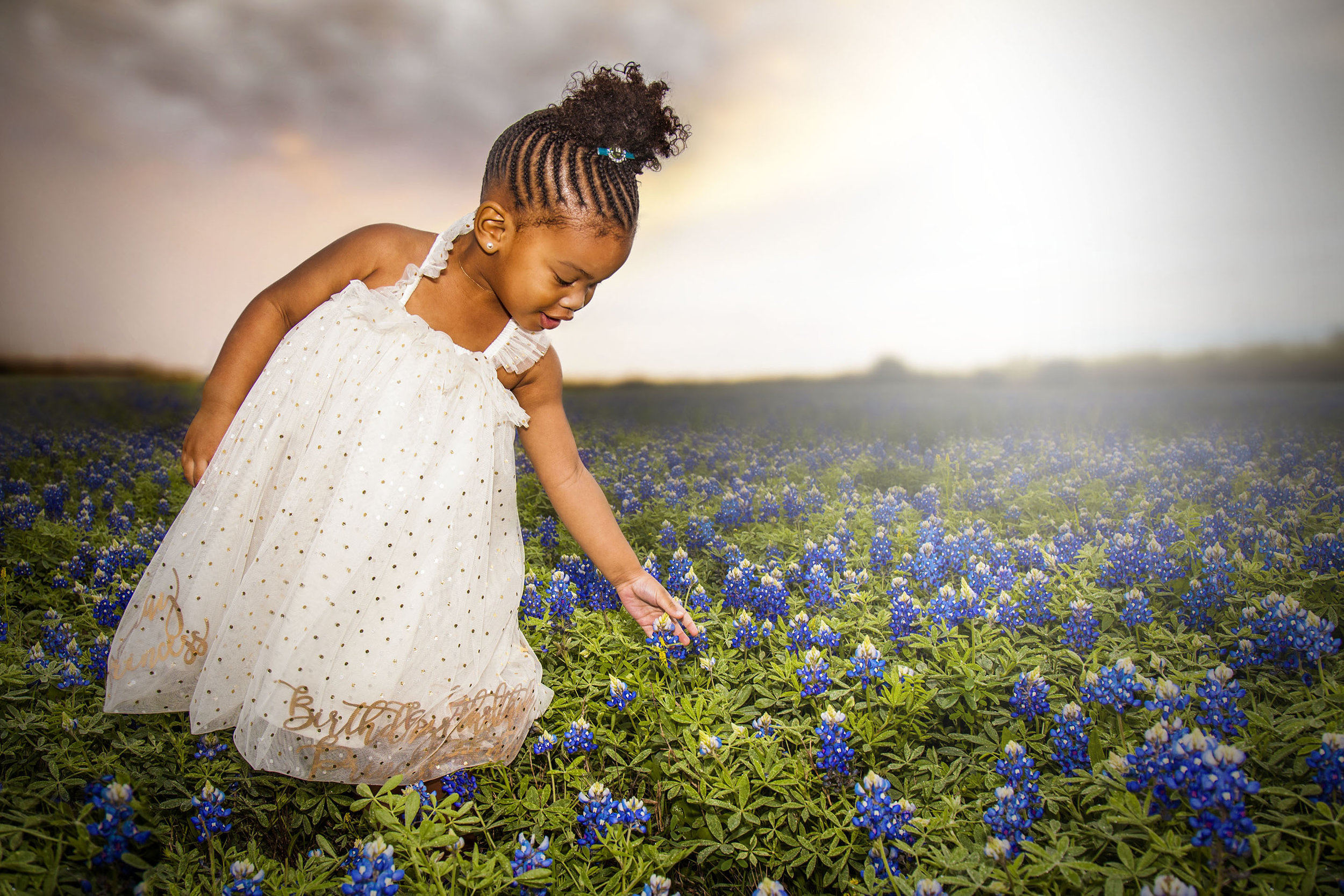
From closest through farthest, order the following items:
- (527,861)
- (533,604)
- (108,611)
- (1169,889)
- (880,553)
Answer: (1169,889) < (527,861) < (108,611) < (533,604) < (880,553)

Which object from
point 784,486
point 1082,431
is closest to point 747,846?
point 784,486

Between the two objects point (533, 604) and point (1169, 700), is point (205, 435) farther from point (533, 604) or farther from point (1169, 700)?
point (1169, 700)

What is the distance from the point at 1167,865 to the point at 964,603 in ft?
2.75

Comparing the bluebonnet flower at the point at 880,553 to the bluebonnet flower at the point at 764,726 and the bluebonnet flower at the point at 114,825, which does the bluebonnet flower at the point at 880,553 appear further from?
the bluebonnet flower at the point at 114,825

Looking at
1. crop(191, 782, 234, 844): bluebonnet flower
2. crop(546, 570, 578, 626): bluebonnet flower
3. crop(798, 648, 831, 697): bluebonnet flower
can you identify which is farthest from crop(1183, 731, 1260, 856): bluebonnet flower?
crop(191, 782, 234, 844): bluebonnet flower

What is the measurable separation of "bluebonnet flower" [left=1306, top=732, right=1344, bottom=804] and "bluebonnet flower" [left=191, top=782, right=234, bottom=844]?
6.88 feet

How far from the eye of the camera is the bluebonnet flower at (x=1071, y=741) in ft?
4.73

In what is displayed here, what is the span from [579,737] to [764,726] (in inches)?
18.9

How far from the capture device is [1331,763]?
110 cm

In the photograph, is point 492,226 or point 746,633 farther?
point 746,633

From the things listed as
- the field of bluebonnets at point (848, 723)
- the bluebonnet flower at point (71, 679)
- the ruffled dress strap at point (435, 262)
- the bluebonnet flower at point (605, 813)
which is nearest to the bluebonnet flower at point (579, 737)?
the field of bluebonnets at point (848, 723)

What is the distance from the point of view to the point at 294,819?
159 cm

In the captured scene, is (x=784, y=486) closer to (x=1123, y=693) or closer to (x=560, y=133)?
(x=1123, y=693)

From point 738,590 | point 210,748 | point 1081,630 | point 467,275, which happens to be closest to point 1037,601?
point 1081,630
